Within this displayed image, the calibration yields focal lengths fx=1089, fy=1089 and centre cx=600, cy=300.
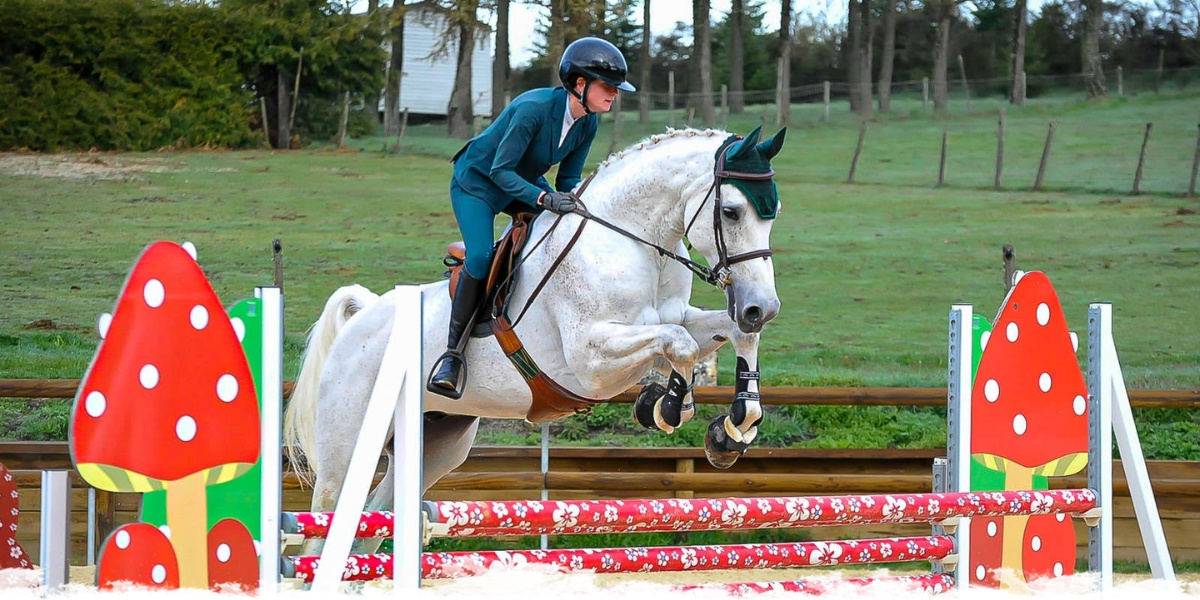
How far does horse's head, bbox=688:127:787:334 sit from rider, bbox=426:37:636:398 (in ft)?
1.23

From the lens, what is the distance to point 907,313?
19.0 ft

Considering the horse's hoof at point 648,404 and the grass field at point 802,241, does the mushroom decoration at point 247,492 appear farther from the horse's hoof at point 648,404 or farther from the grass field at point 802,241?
the grass field at point 802,241

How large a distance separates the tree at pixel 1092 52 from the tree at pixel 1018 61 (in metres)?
0.54

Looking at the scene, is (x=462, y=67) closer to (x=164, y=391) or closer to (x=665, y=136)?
(x=665, y=136)

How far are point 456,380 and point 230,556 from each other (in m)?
1.03

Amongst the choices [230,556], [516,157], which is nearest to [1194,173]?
[516,157]

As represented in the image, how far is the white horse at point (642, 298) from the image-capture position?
2.59 m

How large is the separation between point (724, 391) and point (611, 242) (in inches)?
76.7

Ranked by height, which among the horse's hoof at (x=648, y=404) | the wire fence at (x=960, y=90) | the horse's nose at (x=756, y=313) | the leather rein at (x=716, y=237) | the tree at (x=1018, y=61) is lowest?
the horse's hoof at (x=648, y=404)

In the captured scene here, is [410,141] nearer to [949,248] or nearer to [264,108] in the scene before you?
[264,108]

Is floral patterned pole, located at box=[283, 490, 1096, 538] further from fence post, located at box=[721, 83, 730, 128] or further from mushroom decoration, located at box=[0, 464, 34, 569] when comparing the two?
fence post, located at box=[721, 83, 730, 128]

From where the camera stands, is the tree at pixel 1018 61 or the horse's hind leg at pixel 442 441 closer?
the horse's hind leg at pixel 442 441

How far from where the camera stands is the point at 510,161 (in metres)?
2.81

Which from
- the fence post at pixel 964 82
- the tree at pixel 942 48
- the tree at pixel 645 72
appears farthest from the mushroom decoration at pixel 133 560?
the fence post at pixel 964 82
